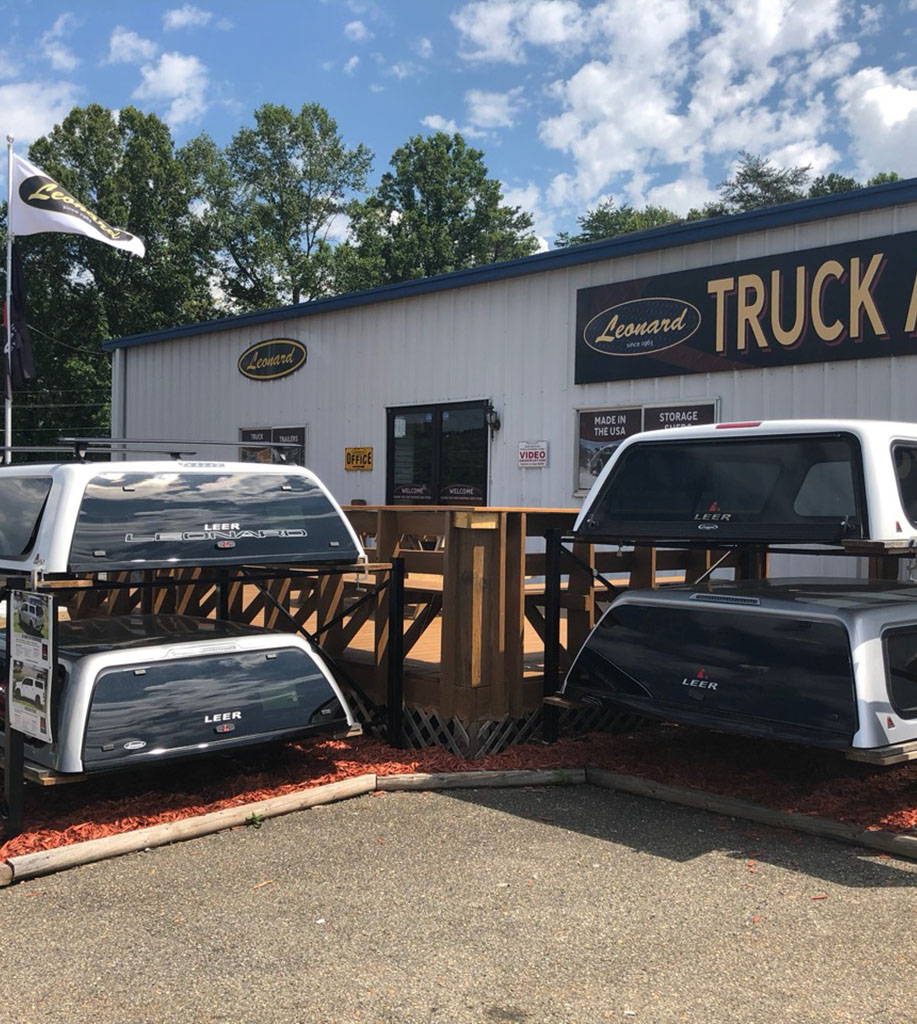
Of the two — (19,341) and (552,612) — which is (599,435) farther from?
(19,341)

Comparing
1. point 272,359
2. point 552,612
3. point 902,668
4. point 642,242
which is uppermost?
point 642,242

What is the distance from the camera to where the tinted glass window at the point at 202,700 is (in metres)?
5.59

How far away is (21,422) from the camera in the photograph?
46.9 meters

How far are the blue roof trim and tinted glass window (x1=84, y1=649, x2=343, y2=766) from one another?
7.17 metres

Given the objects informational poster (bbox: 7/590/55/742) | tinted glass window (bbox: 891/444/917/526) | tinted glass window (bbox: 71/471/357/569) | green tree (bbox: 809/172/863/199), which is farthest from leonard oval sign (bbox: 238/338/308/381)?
green tree (bbox: 809/172/863/199)

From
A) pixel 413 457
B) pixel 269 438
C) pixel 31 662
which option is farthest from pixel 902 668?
pixel 269 438

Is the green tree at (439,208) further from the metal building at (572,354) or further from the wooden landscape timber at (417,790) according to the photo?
the wooden landscape timber at (417,790)

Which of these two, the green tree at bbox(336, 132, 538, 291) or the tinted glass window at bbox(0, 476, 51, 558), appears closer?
the tinted glass window at bbox(0, 476, 51, 558)

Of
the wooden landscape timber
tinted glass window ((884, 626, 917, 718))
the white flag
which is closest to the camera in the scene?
the wooden landscape timber

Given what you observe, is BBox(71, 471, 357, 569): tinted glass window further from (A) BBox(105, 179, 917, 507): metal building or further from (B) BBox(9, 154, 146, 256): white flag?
(B) BBox(9, 154, 146, 256): white flag

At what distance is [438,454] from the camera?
566 inches

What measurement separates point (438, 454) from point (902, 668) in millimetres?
9351

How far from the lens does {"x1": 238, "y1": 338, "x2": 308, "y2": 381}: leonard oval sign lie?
16781 mm

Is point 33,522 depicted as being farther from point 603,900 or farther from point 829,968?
point 829,968
